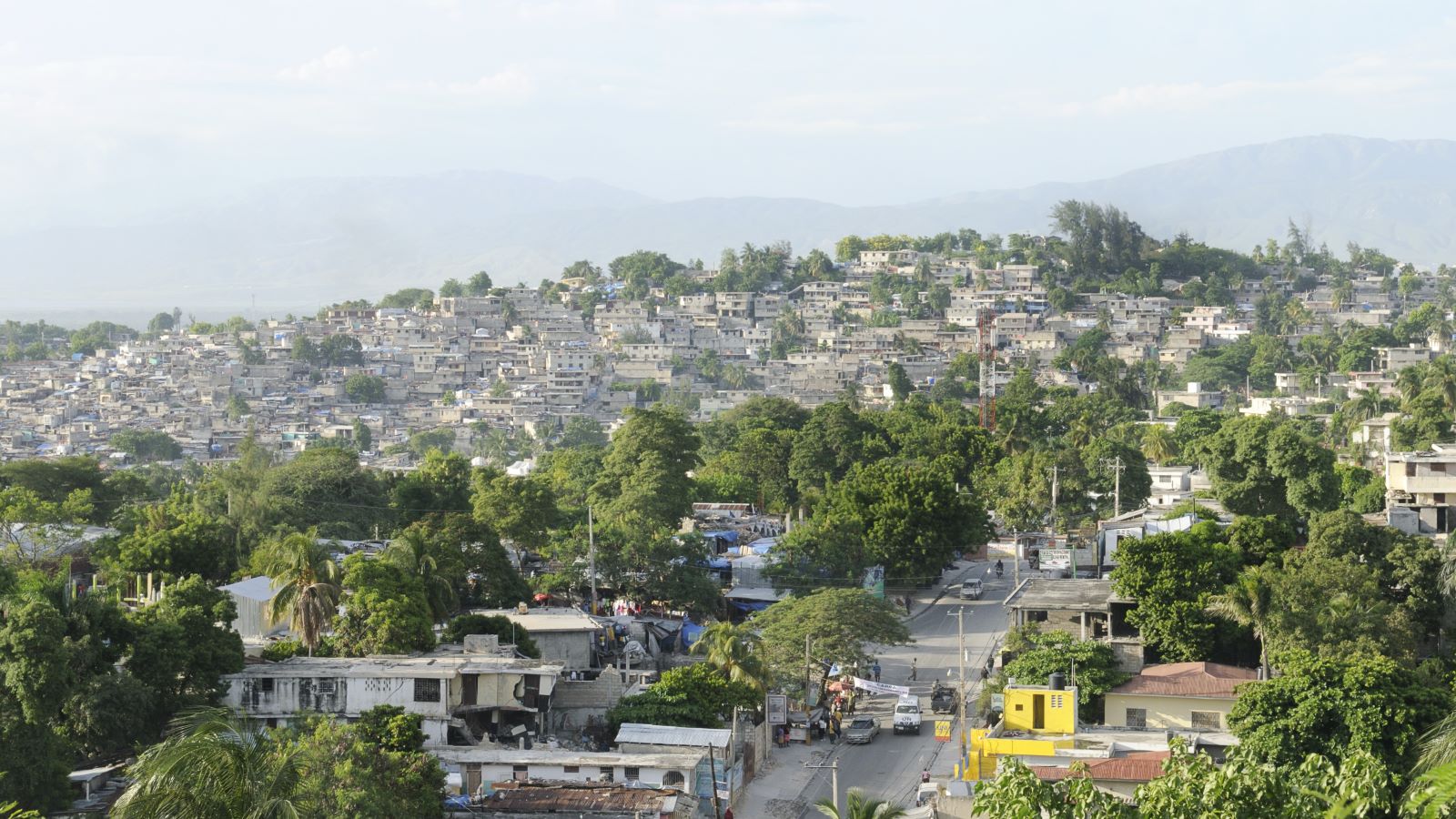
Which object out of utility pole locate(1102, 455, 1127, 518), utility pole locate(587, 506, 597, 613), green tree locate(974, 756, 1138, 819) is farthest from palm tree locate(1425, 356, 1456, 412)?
green tree locate(974, 756, 1138, 819)

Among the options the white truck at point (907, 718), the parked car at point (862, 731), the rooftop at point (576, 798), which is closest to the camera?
the rooftop at point (576, 798)

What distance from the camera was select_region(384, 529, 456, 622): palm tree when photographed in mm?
29734

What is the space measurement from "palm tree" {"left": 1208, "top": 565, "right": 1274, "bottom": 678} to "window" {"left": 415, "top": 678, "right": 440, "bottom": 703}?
38.6 feet

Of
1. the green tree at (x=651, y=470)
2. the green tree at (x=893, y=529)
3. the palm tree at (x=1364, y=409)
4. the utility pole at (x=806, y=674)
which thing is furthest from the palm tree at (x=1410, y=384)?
the utility pole at (x=806, y=674)

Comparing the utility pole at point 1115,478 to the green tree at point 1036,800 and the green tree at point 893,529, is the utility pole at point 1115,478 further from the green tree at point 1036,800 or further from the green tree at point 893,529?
the green tree at point 1036,800

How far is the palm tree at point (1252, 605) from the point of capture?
26484 millimetres

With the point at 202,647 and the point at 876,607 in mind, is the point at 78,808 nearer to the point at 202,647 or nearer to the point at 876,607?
the point at 202,647

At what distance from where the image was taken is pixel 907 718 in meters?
27.6

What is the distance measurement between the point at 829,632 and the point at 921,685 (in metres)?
2.46

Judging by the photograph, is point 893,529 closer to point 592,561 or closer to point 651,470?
point 592,561

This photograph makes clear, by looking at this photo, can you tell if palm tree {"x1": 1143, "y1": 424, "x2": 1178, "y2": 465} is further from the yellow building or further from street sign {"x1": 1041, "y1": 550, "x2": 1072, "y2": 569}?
the yellow building

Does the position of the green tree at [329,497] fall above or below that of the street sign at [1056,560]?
above

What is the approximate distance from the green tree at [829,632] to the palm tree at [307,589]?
22.3 feet

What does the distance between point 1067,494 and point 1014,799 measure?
1429 inches
